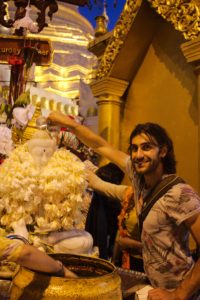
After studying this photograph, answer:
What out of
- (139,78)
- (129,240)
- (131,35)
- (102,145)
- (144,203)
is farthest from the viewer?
(139,78)

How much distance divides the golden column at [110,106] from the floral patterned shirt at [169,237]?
62.2 inches

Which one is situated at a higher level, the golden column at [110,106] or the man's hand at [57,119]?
the golden column at [110,106]

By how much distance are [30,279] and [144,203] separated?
55 cm

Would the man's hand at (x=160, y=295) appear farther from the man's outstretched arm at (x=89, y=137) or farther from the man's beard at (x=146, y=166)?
the man's outstretched arm at (x=89, y=137)

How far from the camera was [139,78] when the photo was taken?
8.51ft

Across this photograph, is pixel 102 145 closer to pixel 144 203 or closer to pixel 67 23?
pixel 144 203

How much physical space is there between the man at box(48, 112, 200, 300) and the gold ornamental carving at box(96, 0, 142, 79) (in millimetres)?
1415

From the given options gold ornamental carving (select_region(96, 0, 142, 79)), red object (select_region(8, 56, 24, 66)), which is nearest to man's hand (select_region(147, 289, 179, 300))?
gold ornamental carving (select_region(96, 0, 142, 79))

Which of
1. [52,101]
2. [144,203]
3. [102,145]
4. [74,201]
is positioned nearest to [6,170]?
[74,201]

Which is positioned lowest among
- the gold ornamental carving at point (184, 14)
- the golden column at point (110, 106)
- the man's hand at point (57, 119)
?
the man's hand at point (57, 119)

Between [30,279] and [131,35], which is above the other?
[131,35]

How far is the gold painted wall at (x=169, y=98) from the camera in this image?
209 centimetres

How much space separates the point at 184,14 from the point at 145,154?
113 cm

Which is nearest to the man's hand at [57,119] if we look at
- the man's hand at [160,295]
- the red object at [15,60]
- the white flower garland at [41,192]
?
the white flower garland at [41,192]
